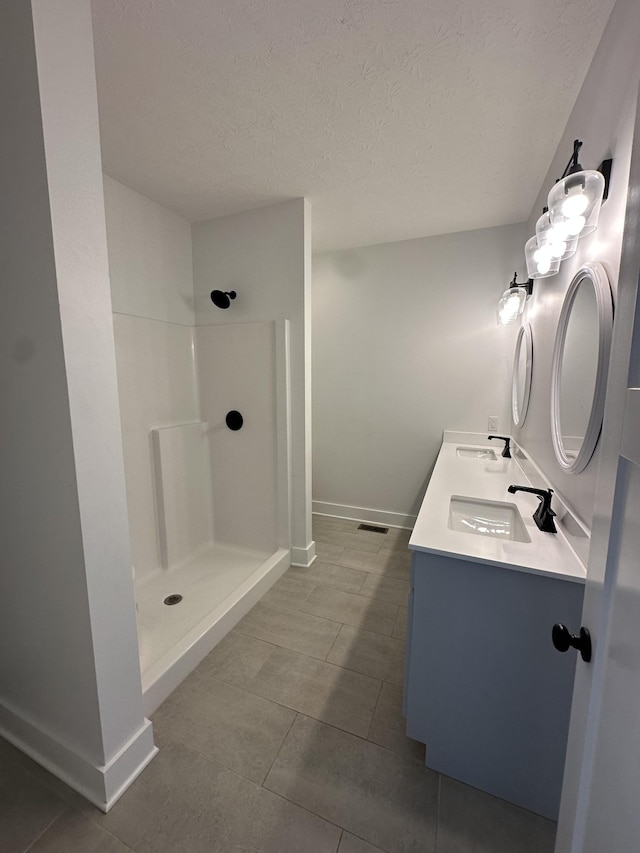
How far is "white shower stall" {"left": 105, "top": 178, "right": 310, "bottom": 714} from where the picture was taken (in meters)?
2.03

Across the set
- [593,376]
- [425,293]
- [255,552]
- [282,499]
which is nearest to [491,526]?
[593,376]

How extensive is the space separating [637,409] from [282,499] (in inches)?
85.4

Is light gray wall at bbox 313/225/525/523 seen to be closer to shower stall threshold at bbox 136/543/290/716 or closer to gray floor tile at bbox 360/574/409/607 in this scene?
gray floor tile at bbox 360/574/409/607

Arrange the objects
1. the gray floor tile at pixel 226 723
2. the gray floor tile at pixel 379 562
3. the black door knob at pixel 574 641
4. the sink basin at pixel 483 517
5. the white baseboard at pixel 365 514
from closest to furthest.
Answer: the black door knob at pixel 574 641, the gray floor tile at pixel 226 723, the sink basin at pixel 483 517, the gray floor tile at pixel 379 562, the white baseboard at pixel 365 514

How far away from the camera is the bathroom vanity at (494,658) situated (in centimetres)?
98

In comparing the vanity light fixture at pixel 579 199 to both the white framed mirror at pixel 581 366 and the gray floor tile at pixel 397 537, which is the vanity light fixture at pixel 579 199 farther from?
the gray floor tile at pixel 397 537

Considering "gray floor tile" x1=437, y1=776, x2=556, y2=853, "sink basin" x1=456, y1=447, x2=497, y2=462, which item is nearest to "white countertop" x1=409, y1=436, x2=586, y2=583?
"sink basin" x1=456, y1=447, x2=497, y2=462

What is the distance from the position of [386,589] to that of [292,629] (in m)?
0.69

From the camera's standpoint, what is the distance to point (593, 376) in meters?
1.06

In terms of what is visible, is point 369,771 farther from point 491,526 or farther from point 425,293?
point 425,293

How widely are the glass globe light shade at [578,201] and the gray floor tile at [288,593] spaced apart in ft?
7.31

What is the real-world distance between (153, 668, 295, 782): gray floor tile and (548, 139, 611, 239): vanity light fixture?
2.09 meters

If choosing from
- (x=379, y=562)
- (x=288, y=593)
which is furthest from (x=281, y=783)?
(x=379, y=562)

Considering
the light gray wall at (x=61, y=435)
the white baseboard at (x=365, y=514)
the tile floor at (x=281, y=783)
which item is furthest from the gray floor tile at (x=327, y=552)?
the light gray wall at (x=61, y=435)
